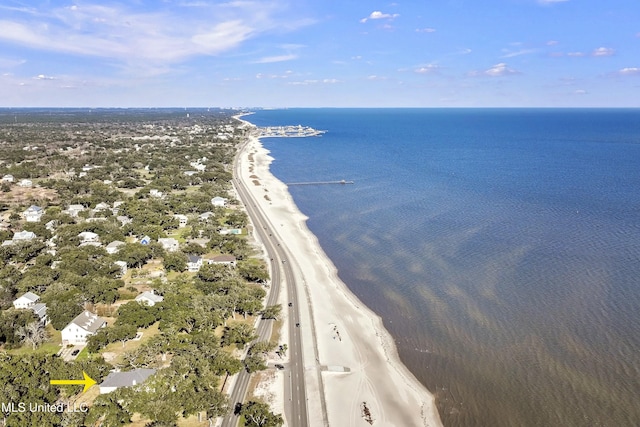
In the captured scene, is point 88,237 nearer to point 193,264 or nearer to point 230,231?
point 193,264

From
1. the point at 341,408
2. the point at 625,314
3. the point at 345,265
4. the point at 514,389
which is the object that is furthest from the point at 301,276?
the point at 625,314

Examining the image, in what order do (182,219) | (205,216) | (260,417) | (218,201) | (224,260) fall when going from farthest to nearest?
(218,201)
(205,216)
(182,219)
(224,260)
(260,417)

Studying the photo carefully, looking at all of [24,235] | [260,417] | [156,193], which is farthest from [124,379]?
[156,193]

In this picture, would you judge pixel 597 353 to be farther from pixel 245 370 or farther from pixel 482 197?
pixel 482 197

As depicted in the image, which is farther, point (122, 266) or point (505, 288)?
point (122, 266)

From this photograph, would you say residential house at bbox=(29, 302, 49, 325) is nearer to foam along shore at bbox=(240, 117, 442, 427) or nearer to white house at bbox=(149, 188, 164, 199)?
foam along shore at bbox=(240, 117, 442, 427)

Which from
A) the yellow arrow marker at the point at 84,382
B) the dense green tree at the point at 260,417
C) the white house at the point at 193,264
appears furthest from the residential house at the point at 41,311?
the dense green tree at the point at 260,417

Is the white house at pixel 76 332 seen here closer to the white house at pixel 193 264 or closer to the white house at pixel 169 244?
the white house at pixel 193 264
